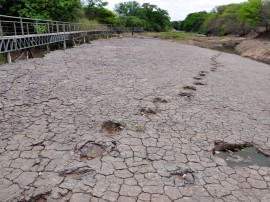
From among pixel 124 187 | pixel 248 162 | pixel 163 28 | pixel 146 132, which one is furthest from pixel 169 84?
pixel 163 28

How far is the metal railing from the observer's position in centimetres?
969

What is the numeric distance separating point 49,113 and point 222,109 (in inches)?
133

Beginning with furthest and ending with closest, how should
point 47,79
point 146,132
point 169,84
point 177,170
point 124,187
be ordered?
1. point 169,84
2. point 47,79
3. point 146,132
4. point 177,170
5. point 124,187

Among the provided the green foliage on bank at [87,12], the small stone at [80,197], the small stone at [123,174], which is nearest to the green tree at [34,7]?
the green foliage on bank at [87,12]

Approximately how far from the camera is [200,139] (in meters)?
3.67

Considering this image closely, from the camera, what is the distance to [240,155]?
11.1 feet

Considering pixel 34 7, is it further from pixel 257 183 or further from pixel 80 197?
pixel 257 183

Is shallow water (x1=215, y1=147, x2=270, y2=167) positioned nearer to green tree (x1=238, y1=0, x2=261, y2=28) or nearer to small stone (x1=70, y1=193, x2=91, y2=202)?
small stone (x1=70, y1=193, x2=91, y2=202)

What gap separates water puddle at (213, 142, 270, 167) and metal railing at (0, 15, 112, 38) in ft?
23.6

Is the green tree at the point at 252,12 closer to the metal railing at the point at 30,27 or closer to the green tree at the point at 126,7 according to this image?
the metal railing at the point at 30,27

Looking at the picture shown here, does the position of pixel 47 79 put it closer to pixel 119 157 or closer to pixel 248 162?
pixel 119 157

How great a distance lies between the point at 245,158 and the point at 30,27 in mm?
13364

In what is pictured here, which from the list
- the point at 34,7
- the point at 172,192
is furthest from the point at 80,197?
the point at 34,7

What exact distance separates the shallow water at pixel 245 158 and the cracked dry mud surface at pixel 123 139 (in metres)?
0.14
